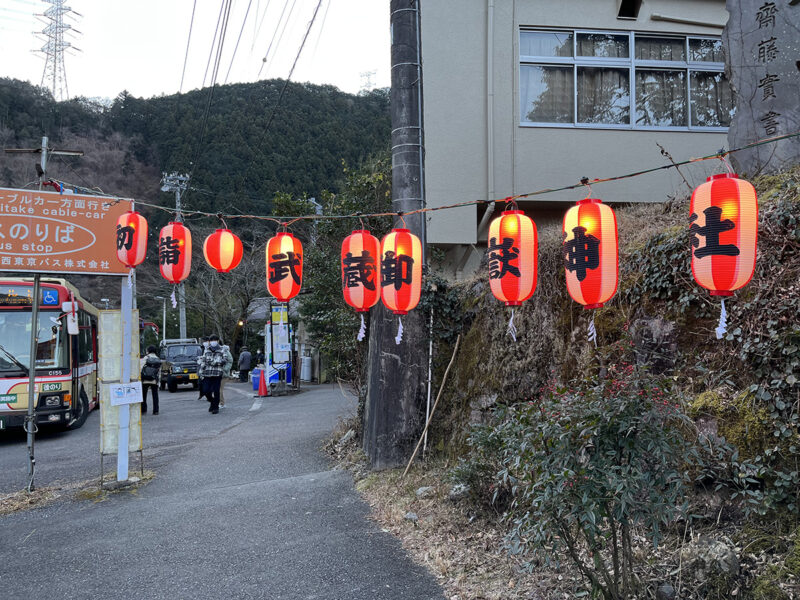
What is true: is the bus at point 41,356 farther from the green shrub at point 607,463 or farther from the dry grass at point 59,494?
the green shrub at point 607,463

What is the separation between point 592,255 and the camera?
5172 mm

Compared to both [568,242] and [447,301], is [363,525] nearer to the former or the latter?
[447,301]

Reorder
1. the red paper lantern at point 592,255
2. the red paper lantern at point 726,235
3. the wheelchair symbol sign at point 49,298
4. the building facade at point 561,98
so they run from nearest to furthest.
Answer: the red paper lantern at point 726,235 → the red paper lantern at point 592,255 → the building facade at point 561,98 → the wheelchair symbol sign at point 49,298

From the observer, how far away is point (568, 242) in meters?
5.35

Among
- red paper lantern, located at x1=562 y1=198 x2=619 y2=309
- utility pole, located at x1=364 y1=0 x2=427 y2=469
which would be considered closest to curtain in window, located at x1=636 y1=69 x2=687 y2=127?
utility pole, located at x1=364 y1=0 x2=427 y2=469

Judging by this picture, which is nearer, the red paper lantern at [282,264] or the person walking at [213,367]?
the red paper lantern at [282,264]

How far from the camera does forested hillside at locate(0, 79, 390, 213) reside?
3256 cm

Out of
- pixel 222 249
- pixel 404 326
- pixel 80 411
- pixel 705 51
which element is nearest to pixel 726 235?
pixel 404 326

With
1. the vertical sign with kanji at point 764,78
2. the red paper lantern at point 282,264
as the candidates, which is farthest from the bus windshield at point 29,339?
the vertical sign with kanji at point 764,78

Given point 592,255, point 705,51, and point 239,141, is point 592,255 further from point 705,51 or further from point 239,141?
point 239,141

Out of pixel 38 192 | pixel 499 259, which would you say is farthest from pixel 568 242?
pixel 38 192

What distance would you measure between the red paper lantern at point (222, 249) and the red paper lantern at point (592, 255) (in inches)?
207

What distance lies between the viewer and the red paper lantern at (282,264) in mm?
7918

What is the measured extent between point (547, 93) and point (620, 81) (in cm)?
160
